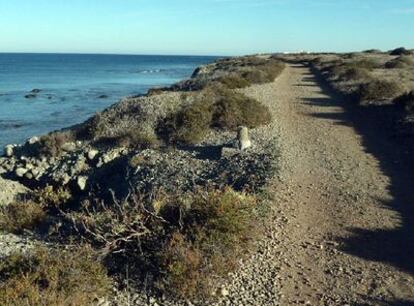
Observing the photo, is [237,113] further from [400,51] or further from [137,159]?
[400,51]

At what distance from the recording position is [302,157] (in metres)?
16.8

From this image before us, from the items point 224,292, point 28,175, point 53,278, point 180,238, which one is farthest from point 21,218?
point 28,175

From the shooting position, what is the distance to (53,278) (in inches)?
324

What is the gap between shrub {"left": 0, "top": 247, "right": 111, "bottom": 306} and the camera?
7668 mm

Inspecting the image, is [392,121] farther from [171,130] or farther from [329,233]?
[329,233]

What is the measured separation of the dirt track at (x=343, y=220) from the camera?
9047 millimetres

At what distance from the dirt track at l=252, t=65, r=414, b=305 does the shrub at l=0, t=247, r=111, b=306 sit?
2863mm

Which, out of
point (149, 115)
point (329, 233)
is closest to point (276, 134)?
point (149, 115)

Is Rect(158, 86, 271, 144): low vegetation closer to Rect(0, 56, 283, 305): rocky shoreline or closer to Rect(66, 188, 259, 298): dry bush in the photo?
Rect(0, 56, 283, 305): rocky shoreline

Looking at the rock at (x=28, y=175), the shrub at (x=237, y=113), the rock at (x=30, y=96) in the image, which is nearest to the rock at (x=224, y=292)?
the rock at (x=28, y=175)

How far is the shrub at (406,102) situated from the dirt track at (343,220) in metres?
3.09

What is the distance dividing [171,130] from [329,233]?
10023 mm

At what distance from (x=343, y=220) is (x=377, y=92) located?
17909mm

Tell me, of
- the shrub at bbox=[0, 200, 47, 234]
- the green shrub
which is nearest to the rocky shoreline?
the shrub at bbox=[0, 200, 47, 234]
